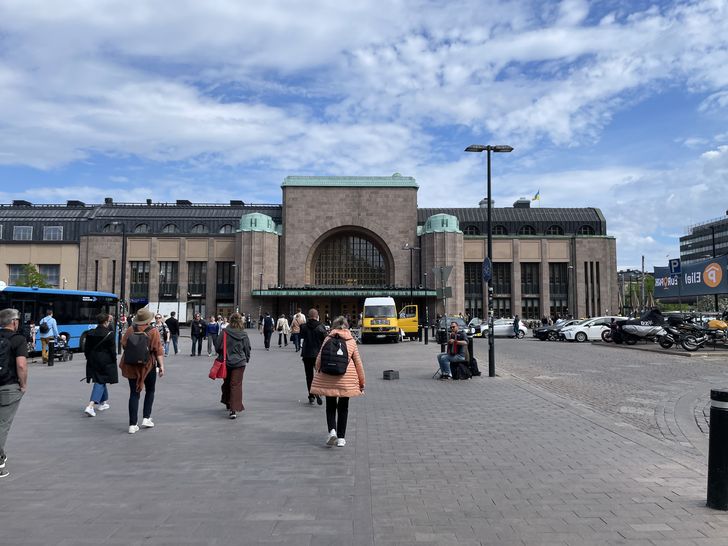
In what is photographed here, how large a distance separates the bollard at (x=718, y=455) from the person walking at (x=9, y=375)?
6592 millimetres

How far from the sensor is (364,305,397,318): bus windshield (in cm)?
3219

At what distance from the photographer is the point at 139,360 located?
8391 mm

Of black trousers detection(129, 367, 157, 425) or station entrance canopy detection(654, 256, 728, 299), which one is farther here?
station entrance canopy detection(654, 256, 728, 299)

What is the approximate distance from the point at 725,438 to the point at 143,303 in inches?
2744

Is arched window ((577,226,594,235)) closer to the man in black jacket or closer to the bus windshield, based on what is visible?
the bus windshield

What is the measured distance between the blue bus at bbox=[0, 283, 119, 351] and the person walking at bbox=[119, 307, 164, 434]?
15.5m

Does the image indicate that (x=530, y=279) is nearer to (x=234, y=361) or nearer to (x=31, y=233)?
(x=31, y=233)

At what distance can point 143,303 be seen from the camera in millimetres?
68438

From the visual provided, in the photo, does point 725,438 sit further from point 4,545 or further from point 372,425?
point 4,545

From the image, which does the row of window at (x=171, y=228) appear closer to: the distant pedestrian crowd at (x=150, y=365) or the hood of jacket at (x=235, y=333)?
the distant pedestrian crowd at (x=150, y=365)

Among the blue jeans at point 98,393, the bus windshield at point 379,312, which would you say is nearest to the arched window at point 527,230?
the bus windshield at point 379,312

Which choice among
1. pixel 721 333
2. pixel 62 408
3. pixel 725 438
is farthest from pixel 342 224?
pixel 725 438

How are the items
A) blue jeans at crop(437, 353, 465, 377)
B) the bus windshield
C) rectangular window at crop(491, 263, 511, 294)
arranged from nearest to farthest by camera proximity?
blue jeans at crop(437, 353, 465, 377) → the bus windshield → rectangular window at crop(491, 263, 511, 294)

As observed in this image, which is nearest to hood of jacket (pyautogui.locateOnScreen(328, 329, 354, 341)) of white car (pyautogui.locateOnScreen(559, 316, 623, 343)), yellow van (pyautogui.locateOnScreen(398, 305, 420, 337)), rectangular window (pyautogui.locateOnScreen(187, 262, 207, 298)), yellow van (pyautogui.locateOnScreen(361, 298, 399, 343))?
yellow van (pyautogui.locateOnScreen(361, 298, 399, 343))
